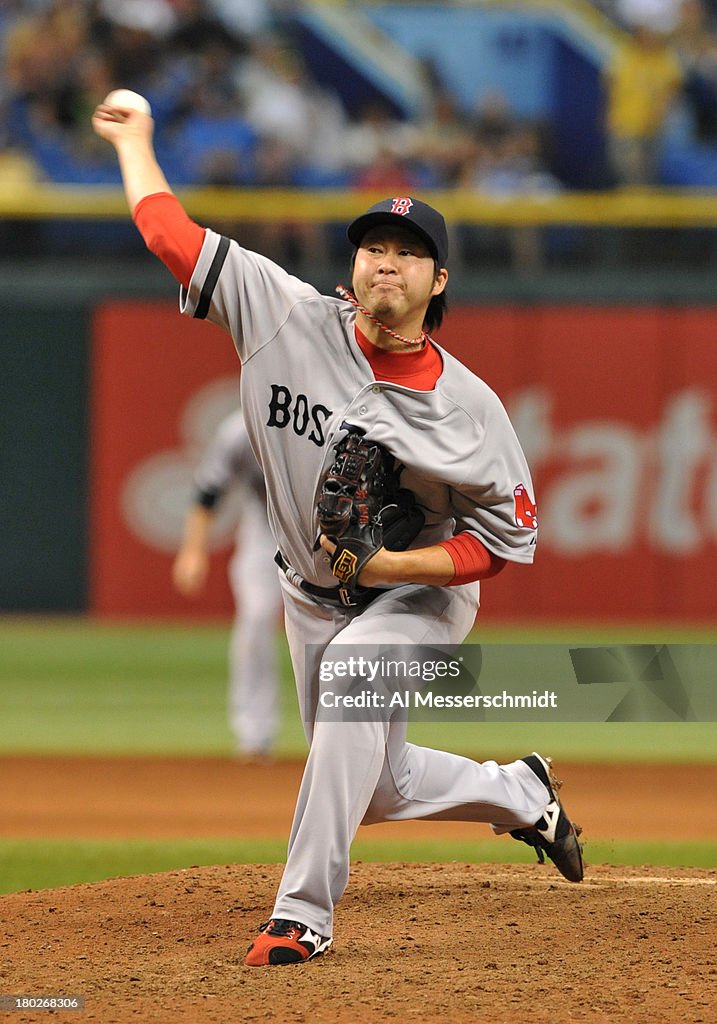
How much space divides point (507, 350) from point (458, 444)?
9405 mm

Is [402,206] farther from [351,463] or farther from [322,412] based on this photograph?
[351,463]

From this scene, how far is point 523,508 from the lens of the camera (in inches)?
167

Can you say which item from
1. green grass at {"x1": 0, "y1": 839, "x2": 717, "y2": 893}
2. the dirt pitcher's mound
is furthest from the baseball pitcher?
green grass at {"x1": 0, "y1": 839, "x2": 717, "y2": 893}

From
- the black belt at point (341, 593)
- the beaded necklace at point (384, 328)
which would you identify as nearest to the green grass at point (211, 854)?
the black belt at point (341, 593)

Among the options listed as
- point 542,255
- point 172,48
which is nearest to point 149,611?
point 542,255

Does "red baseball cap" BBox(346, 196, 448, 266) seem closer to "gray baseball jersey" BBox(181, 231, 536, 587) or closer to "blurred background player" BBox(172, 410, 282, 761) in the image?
Result: "gray baseball jersey" BBox(181, 231, 536, 587)

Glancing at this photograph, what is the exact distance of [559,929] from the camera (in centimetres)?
452

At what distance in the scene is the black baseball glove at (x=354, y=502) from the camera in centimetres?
399

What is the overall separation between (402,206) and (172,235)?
592 mm

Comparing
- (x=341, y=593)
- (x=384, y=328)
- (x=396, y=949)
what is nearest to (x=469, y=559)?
(x=341, y=593)

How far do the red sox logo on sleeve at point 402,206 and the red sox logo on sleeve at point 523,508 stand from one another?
30.5 inches

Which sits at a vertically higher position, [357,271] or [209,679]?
[357,271]

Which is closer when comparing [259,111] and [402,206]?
[402,206]

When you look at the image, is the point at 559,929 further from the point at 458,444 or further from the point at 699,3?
the point at 699,3
